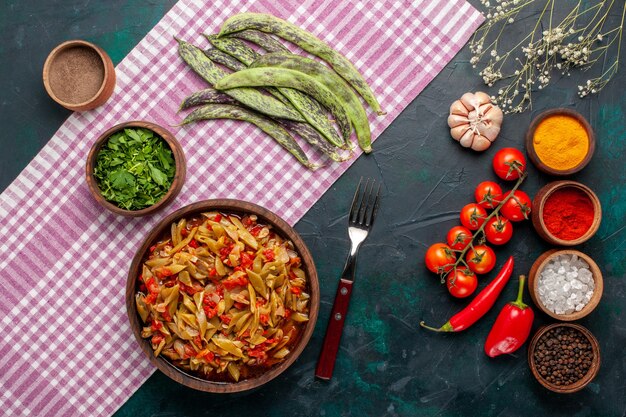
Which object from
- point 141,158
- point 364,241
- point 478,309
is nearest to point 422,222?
point 364,241

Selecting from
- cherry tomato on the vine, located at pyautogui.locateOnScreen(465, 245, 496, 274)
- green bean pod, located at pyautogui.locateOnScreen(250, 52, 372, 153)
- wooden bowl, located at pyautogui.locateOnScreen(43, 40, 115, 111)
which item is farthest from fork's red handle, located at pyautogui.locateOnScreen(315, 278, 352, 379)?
wooden bowl, located at pyautogui.locateOnScreen(43, 40, 115, 111)

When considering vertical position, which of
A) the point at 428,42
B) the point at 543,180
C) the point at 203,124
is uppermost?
the point at 203,124

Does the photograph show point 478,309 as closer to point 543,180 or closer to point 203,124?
point 543,180

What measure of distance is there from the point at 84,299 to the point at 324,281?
1.45 m

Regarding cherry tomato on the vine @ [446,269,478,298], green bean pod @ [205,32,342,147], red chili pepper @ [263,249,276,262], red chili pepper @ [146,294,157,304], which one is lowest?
cherry tomato on the vine @ [446,269,478,298]

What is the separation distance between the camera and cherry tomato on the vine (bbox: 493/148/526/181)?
143 inches

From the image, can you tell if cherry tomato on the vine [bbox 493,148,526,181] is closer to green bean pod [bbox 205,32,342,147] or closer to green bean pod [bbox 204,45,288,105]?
green bean pod [bbox 205,32,342,147]

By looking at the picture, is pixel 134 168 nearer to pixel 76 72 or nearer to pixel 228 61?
pixel 76 72

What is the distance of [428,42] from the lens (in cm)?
377

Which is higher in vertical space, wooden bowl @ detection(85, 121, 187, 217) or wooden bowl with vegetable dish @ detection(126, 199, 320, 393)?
wooden bowl @ detection(85, 121, 187, 217)

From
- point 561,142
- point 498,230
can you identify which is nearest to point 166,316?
point 498,230

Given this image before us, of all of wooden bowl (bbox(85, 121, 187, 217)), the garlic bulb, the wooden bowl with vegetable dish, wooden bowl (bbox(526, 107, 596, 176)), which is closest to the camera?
the wooden bowl with vegetable dish

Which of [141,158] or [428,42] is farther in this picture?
[428,42]

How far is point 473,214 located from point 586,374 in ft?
3.84
